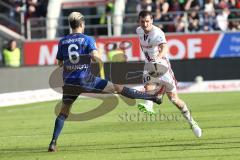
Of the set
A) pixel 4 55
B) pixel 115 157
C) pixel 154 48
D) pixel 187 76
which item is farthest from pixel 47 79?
pixel 115 157

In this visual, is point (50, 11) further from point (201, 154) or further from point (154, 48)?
point (201, 154)

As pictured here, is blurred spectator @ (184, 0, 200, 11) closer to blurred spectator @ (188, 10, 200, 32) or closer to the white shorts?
blurred spectator @ (188, 10, 200, 32)

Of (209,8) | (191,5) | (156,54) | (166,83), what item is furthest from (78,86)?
(191,5)

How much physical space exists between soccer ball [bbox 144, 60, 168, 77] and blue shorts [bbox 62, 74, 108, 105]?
6.38ft

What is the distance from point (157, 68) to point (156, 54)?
290 millimetres

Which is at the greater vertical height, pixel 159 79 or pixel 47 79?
pixel 159 79

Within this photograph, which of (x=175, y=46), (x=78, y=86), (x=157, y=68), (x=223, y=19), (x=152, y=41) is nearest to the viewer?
(x=78, y=86)

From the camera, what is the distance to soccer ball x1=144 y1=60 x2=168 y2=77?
14195 millimetres

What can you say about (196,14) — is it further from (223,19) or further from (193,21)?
(223,19)

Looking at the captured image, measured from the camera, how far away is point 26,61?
3347 cm

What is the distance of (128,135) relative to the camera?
Result: 14703mm

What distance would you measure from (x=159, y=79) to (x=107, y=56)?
17.4 metres

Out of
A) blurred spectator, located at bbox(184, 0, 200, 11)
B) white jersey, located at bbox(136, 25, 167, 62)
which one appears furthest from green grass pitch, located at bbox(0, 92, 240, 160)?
blurred spectator, located at bbox(184, 0, 200, 11)

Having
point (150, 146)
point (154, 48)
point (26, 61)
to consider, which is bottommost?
point (26, 61)
